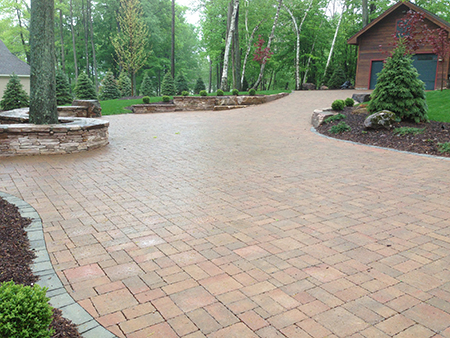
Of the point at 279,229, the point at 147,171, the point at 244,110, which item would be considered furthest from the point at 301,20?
the point at 279,229

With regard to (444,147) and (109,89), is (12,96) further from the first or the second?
(444,147)

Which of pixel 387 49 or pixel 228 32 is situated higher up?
pixel 228 32

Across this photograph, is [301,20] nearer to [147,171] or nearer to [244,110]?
[244,110]

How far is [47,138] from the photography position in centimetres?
791

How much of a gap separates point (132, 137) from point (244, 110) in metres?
8.37

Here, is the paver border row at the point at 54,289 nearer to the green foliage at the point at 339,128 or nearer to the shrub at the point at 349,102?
the green foliage at the point at 339,128

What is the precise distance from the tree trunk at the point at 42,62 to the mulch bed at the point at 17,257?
4.45 metres

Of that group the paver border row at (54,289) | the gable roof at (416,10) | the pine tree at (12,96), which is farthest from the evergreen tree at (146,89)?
the paver border row at (54,289)

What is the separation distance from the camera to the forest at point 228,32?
28094mm

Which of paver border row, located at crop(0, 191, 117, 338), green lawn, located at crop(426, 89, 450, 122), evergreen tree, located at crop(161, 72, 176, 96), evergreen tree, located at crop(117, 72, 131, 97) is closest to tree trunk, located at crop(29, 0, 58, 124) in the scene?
paver border row, located at crop(0, 191, 117, 338)

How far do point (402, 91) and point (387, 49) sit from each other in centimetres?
1482

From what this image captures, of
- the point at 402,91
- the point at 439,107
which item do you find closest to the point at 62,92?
the point at 402,91

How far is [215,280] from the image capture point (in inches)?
121

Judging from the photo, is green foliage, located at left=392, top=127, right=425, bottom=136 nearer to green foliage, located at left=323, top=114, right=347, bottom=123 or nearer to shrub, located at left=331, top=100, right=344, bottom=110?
green foliage, located at left=323, top=114, right=347, bottom=123
